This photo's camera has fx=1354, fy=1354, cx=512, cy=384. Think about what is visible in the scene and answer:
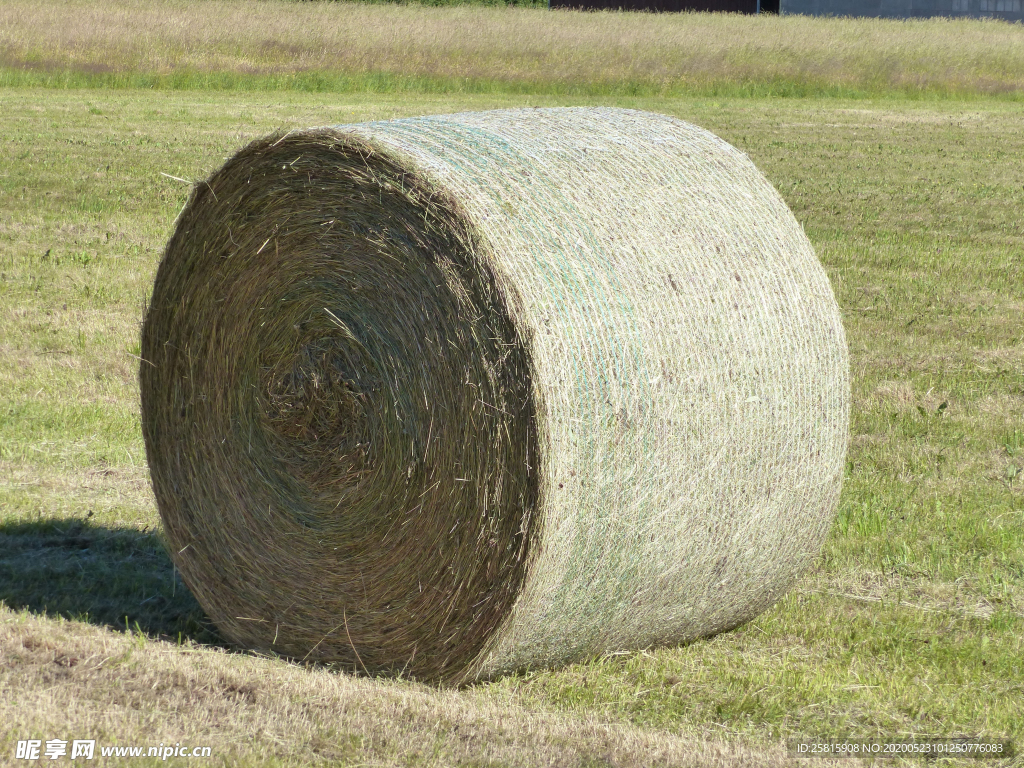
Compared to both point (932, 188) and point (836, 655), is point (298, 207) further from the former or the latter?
point (932, 188)

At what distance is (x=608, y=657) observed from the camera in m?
4.73

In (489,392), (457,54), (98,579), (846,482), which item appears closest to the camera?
(489,392)

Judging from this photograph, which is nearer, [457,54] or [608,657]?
[608,657]

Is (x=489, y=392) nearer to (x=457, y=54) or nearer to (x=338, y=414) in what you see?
(x=338, y=414)

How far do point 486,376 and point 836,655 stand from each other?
1.72m

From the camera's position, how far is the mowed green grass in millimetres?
4512

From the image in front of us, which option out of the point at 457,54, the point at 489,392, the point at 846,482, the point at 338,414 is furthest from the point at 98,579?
the point at 457,54

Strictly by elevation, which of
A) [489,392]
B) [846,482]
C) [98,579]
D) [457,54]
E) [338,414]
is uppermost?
[457,54]

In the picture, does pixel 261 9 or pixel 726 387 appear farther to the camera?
pixel 261 9

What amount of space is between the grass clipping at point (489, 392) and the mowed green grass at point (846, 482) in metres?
0.31

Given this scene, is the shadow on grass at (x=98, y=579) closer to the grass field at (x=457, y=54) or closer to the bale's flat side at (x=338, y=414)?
the bale's flat side at (x=338, y=414)

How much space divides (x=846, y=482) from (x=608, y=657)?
2.44m

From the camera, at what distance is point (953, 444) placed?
731 cm

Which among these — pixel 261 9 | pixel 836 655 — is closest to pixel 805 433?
pixel 836 655
